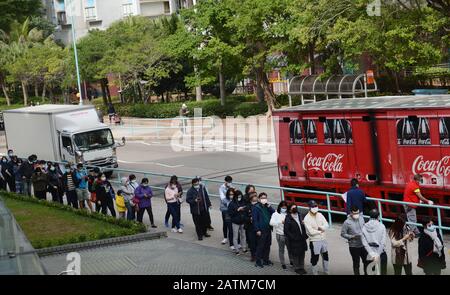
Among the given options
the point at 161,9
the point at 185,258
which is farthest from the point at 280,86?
the point at 185,258

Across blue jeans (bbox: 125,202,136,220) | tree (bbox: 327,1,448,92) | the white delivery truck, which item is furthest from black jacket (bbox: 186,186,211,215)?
tree (bbox: 327,1,448,92)

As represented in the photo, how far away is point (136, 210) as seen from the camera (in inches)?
746

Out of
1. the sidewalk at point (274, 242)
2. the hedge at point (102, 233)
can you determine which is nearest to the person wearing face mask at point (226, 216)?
the sidewalk at point (274, 242)

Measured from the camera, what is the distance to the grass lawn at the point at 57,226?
17.5 meters

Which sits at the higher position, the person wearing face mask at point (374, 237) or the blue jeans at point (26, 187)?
the person wearing face mask at point (374, 237)

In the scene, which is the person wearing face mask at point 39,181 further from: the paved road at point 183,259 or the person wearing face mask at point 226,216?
the person wearing face mask at point 226,216

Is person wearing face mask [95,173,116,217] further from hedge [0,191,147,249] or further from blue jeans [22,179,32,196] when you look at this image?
blue jeans [22,179,32,196]

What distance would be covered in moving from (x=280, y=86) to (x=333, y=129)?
41708 millimetres

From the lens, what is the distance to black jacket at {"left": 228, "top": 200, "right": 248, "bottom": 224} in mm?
15086

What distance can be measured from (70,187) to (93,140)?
7965mm

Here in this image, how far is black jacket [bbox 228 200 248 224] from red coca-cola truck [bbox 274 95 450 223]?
14.0 ft

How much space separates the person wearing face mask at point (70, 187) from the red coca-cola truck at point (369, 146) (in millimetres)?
6145
